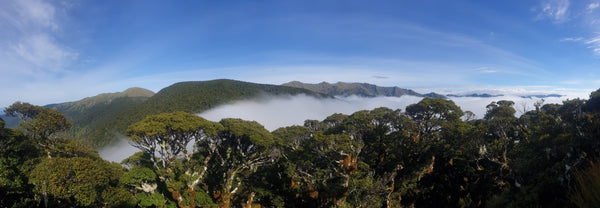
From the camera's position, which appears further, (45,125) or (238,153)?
(238,153)

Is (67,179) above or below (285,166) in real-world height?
above

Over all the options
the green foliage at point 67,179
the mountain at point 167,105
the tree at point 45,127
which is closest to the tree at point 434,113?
the green foliage at point 67,179

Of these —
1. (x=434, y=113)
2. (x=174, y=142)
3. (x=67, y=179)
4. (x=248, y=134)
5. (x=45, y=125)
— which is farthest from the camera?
A: (x=434, y=113)

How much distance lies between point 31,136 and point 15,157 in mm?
5797

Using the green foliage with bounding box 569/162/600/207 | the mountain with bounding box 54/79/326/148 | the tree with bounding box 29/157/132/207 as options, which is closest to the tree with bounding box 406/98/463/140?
the green foliage with bounding box 569/162/600/207

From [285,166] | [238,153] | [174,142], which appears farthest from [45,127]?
[285,166]

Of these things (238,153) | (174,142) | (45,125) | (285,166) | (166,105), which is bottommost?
(166,105)

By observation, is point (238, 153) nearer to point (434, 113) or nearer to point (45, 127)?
point (45, 127)

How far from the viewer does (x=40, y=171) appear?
13141 mm

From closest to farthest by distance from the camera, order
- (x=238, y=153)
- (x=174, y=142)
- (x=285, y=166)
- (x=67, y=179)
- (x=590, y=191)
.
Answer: (x=590, y=191)
(x=67, y=179)
(x=174, y=142)
(x=285, y=166)
(x=238, y=153)

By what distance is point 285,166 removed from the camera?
23344 millimetres

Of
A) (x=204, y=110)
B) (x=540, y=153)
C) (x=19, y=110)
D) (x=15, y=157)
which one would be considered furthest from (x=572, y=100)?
(x=204, y=110)

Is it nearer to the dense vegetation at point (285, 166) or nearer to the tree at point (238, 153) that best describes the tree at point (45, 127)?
the dense vegetation at point (285, 166)

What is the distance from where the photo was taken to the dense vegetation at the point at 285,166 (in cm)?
1307
